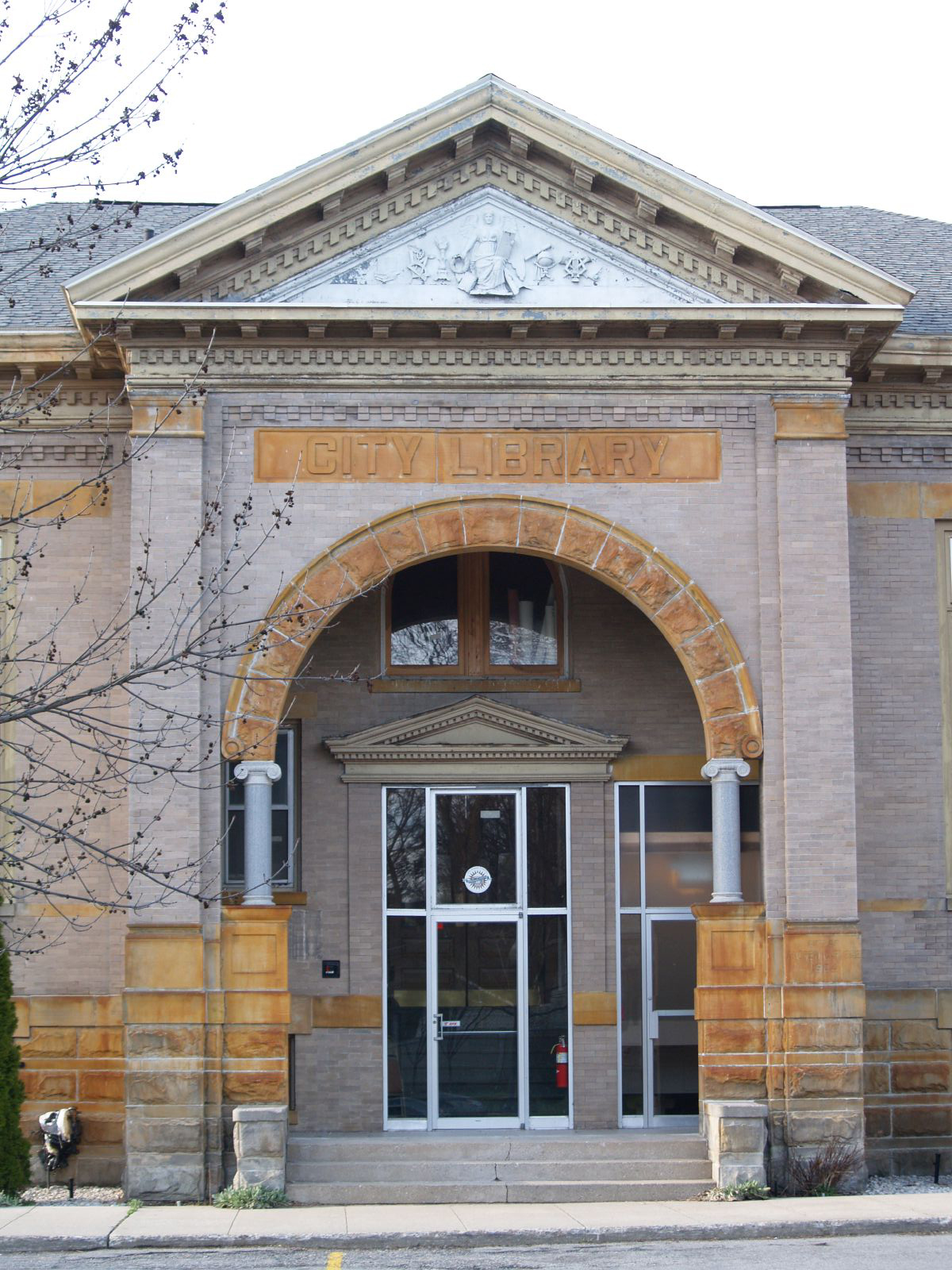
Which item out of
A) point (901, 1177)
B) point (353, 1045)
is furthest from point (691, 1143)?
point (353, 1045)

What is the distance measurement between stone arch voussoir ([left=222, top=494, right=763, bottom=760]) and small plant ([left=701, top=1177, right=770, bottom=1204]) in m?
3.79

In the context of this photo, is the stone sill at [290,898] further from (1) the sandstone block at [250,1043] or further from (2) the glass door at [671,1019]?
(2) the glass door at [671,1019]

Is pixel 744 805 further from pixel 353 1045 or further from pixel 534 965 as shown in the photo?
pixel 353 1045

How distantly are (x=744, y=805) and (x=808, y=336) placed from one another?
4.59 metres

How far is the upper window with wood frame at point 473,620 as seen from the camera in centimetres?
1808

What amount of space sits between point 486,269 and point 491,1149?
26.5ft

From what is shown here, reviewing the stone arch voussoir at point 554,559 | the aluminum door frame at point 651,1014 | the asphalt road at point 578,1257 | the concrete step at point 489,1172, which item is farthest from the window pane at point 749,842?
the asphalt road at point 578,1257

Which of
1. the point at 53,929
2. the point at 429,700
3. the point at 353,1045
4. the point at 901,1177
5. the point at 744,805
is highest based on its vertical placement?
the point at 429,700

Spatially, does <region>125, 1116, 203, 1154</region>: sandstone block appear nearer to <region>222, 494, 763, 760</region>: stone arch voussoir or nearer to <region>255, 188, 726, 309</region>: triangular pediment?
<region>222, 494, 763, 760</region>: stone arch voussoir

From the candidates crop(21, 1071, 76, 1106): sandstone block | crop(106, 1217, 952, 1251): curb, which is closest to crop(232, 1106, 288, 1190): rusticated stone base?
crop(106, 1217, 952, 1251): curb

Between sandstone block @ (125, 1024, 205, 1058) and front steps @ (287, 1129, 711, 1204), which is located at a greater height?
sandstone block @ (125, 1024, 205, 1058)

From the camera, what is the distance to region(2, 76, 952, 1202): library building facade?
1558cm

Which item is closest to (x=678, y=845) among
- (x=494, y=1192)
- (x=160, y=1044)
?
(x=494, y=1192)

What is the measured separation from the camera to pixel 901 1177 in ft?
54.2
